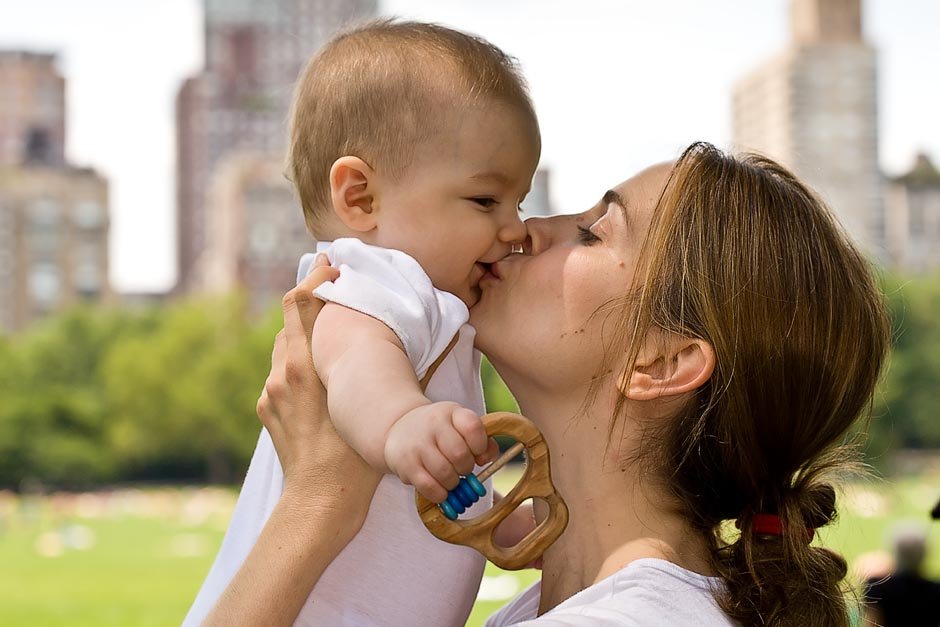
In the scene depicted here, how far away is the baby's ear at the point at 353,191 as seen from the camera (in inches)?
83.8

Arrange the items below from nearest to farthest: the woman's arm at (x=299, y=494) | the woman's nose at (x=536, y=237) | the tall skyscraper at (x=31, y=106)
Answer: the woman's arm at (x=299, y=494), the woman's nose at (x=536, y=237), the tall skyscraper at (x=31, y=106)

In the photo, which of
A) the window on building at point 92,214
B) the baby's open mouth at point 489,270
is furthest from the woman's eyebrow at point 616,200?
the window on building at point 92,214

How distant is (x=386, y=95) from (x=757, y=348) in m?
0.74

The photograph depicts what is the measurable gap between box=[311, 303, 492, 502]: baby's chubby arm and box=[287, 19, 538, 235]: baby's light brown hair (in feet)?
1.07

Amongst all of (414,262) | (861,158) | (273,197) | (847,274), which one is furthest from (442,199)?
(861,158)

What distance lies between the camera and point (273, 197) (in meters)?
58.7

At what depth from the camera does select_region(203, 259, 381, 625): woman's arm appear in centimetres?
190

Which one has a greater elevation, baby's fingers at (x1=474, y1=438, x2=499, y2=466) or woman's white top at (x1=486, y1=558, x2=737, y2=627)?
baby's fingers at (x1=474, y1=438, x2=499, y2=466)

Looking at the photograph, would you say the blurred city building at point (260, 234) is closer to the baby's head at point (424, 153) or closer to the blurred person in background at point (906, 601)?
the blurred person in background at point (906, 601)

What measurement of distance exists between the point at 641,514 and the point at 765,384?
29 centimetres

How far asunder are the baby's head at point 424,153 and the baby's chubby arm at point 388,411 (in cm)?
24

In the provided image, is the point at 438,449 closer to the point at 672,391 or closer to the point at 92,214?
the point at 672,391

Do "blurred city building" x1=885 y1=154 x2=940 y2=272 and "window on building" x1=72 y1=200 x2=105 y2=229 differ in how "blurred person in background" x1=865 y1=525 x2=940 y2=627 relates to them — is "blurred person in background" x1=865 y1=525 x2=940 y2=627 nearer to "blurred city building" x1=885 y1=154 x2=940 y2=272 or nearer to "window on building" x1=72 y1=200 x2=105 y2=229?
"blurred city building" x1=885 y1=154 x2=940 y2=272

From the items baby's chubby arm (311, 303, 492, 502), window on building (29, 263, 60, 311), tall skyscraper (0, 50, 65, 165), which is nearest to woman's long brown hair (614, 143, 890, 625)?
baby's chubby arm (311, 303, 492, 502)
